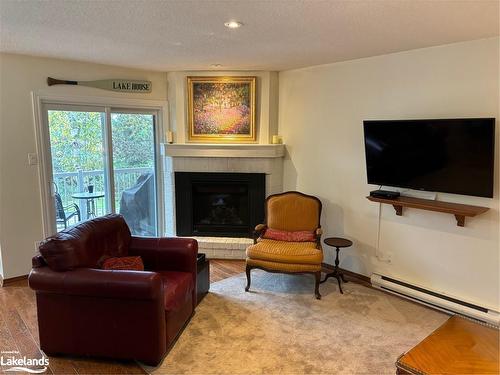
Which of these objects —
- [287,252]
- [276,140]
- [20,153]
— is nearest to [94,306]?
[287,252]

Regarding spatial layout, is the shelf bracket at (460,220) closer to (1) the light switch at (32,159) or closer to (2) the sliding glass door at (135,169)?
(2) the sliding glass door at (135,169)

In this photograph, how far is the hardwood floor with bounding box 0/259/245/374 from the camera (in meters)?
2.50

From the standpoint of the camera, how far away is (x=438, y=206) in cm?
313

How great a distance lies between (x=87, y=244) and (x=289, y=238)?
2032mm

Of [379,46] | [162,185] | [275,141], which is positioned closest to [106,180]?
[162,185]

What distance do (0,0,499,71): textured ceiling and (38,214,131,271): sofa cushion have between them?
1.47 meters

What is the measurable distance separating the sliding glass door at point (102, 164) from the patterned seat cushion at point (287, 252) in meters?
1.99

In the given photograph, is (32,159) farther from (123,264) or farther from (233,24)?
(233,24)

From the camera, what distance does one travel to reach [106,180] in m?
4.54

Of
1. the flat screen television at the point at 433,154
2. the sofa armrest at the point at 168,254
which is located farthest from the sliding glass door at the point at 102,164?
the flat screen television at the point at 433,154

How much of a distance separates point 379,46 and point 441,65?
1.83 feet

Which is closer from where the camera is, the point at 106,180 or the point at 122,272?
the point at 122,272

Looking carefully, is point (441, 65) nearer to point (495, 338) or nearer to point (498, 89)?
point (498, 89)

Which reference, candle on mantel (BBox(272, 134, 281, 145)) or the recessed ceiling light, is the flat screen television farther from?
the recessed ceiling light
